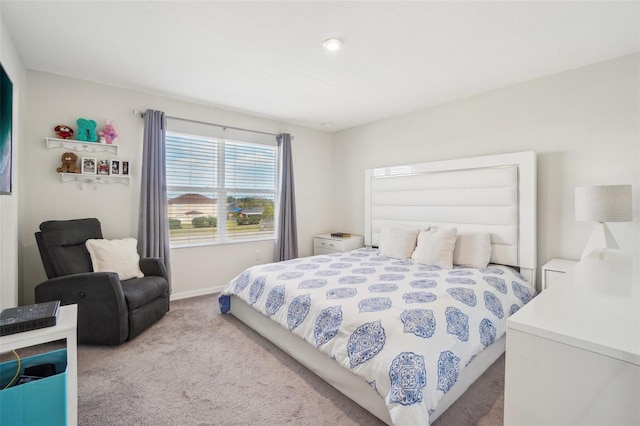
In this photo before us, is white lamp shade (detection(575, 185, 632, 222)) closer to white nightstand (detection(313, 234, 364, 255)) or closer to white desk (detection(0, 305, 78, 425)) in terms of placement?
white nightstand (detection(313, 234, 364, 255))

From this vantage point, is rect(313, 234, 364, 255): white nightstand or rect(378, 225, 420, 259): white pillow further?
rect(313, 234, 364, 255): white nightstand

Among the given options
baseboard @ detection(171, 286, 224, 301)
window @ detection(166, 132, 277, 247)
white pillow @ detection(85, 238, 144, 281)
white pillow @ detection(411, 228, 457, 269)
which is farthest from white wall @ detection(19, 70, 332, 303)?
white pillow @ detection(411, 228, 457, 269)

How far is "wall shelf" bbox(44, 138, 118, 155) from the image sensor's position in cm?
289

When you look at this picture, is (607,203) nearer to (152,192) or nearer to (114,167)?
(152,192)

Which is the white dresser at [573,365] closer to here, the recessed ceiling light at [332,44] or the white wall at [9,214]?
the recessed ceiling light at [332,44]

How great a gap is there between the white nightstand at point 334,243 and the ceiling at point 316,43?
82.2 inches

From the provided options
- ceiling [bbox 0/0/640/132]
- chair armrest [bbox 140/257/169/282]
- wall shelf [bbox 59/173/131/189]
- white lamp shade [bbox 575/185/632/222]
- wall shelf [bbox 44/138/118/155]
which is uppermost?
ceiling [bbox 0/0/640/132]

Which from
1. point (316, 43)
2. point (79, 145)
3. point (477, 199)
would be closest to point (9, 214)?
point (79, 145)

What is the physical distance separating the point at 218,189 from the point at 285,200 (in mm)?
968

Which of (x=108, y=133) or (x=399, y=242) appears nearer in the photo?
(x=108, y=133)

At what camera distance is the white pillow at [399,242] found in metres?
3.39

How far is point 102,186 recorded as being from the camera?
3199 mm

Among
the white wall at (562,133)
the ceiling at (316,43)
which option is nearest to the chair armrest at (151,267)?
the ceiling at (316,43)

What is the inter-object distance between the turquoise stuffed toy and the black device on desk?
7.14 ft
